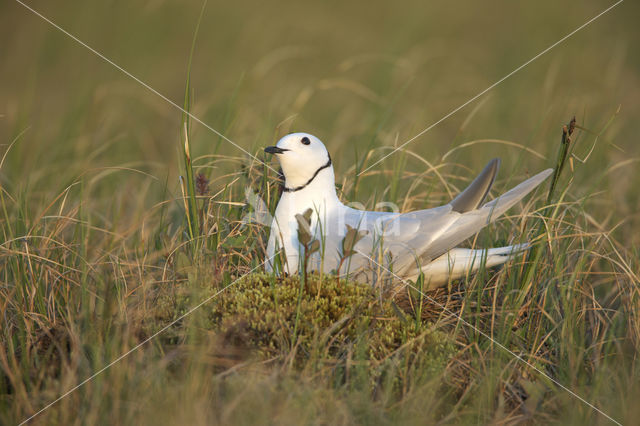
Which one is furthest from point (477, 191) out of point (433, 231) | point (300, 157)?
point (300, 157)

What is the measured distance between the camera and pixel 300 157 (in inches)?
141

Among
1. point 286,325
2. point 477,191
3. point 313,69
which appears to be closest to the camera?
point 286,325

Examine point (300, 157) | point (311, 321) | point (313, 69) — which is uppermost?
point (313, 69)

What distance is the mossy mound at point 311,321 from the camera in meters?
2.93

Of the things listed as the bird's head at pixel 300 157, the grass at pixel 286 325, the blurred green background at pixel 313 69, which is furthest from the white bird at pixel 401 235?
the blurred green background at pixel 313 69

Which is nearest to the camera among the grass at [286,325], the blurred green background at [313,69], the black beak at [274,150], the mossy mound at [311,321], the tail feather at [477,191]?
the grass at [286,325]

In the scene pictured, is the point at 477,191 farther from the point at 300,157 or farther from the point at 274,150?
the point at 274,150

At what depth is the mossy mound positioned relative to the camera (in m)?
2.93

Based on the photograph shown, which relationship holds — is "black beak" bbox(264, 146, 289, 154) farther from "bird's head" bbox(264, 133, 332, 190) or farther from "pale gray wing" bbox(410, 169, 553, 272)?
"pale gray wing" bbox(410, 169, 553, 272)

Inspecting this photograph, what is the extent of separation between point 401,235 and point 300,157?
2.38 feet

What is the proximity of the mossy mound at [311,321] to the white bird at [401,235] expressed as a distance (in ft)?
0.59

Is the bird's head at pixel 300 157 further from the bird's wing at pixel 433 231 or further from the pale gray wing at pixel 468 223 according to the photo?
the pale gray wing at pixel 468 223

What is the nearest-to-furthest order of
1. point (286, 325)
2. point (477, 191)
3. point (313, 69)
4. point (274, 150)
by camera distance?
point (286, 325), point (477, 191), point (274, 150), point (313, 69)

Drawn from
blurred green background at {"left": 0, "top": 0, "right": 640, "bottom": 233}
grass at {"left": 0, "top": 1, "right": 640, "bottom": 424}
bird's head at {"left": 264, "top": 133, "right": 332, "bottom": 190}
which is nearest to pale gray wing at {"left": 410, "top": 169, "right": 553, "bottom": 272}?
grass at {"left": 0, "top": 1, "right": 640, "bottom": 424}
